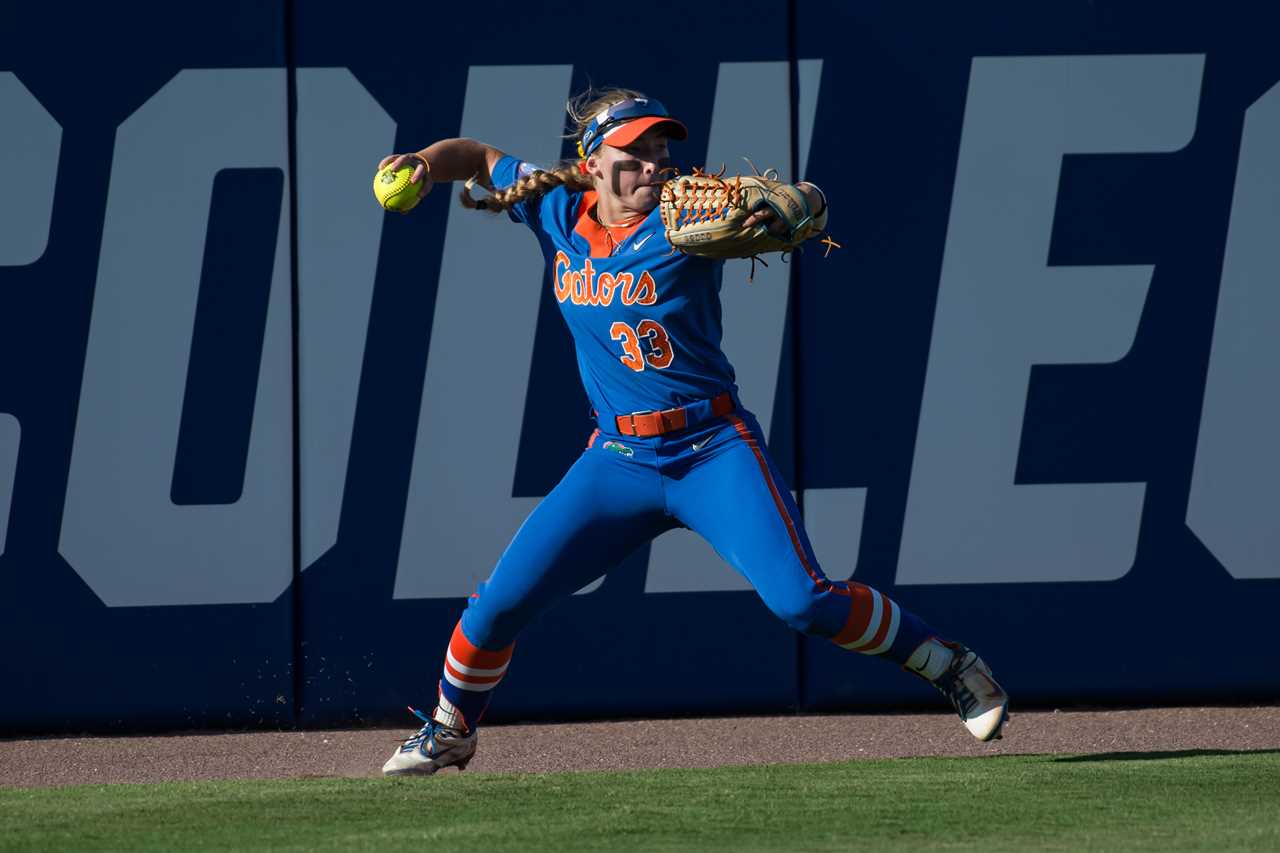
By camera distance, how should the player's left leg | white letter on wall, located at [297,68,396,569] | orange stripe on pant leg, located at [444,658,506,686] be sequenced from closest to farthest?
the player's left leg < orange stripe on pant leg, located at [444,658,506,686] < white letter on wall, located at [297,68,396,569]

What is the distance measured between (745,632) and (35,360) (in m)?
2.70

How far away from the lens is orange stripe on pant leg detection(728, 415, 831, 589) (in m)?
4.53

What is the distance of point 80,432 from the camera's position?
6320 mm

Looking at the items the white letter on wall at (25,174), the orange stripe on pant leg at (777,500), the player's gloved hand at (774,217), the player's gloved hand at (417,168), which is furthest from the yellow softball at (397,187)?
the white letter on wall at (25,174)

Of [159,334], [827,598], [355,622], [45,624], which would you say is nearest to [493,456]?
[355,622]

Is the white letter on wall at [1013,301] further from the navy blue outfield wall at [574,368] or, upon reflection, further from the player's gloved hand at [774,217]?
the player's gloved hand at [774,217]

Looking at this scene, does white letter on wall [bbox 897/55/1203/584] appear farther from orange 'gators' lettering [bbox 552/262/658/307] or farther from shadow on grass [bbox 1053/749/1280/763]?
orange 'gators' lettering [bbox 552/262/658/307]

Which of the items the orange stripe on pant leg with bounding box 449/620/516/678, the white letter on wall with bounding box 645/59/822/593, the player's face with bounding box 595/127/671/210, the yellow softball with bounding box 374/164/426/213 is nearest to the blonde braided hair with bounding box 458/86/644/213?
the player's face with bounding box 595/127/671/210

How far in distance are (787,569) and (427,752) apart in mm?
1174

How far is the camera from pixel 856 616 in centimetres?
461

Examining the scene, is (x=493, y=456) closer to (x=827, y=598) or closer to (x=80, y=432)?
(x=80, y=432)

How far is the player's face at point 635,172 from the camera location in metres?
4.76

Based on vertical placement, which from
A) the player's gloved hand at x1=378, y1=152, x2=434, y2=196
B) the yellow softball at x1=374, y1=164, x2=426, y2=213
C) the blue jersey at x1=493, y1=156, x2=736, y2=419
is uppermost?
the player's gloved hand at x1=378, y1=152, x2=434, y2=196

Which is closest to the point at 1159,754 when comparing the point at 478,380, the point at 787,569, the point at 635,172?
the point at 787,569
